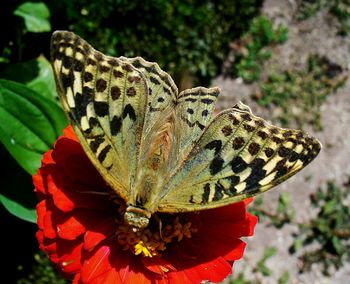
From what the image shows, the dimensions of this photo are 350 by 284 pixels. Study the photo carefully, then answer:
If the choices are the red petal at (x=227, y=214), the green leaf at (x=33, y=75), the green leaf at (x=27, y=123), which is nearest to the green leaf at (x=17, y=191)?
the green leaf at (x=27, y=123)

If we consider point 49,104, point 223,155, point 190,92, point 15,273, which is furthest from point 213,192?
point 15,273

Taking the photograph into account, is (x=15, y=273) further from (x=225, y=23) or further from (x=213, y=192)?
(x=225, y=23)

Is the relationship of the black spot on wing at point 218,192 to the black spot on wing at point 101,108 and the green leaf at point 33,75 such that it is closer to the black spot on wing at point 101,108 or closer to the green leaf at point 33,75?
the black spot on wing at point 101,108

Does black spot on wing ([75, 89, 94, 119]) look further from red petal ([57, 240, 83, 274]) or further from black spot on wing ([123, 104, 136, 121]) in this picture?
red petal ([57, 240, 83, 274])

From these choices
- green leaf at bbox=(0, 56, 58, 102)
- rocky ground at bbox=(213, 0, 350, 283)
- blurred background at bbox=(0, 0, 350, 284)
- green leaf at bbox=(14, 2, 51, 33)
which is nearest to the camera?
green leaf at bbox=(0, 56, 58, 102)

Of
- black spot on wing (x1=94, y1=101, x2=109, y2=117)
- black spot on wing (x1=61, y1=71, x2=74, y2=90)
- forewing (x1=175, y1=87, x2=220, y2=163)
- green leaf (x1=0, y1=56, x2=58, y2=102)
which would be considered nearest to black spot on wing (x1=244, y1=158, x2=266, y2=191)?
forewing (x1=175, y1=87, x2=220, y2=163)

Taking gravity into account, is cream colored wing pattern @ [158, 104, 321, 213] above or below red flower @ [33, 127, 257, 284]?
above
